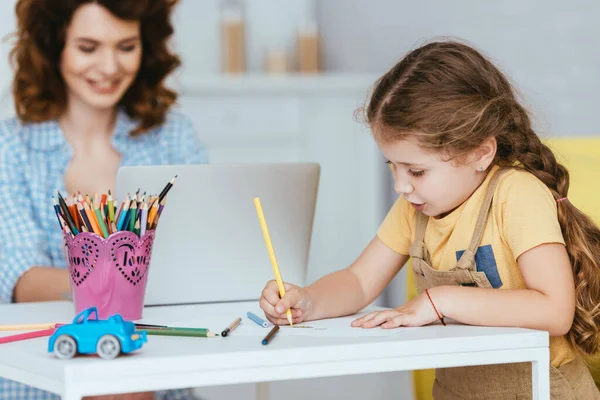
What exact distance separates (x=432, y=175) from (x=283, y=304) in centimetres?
26

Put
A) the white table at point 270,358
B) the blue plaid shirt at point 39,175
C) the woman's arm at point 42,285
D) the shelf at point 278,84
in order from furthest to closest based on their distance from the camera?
1. the shelf at point 278,84
2. the blue plaid shirt at point 39,175
3. the woman's arm at point 42,285
4. the white table at point 270,358

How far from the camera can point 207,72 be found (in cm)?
390

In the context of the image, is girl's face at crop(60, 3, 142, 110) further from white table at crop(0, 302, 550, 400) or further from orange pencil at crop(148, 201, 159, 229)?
white table at crop(0, 302, 550, 400)

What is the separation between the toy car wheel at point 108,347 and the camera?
2.77ft

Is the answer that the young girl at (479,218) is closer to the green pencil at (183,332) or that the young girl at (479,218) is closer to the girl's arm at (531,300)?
the girl's arm at (531,300)

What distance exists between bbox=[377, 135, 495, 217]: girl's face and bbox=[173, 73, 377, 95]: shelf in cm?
240

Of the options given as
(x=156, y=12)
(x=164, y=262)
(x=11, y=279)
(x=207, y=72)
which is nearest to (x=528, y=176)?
(x=164, y=262)

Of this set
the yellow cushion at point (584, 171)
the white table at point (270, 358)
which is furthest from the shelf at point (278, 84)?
the white table at point (270, 358)

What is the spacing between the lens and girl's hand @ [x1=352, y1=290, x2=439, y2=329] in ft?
3.43

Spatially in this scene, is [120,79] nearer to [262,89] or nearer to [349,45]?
[262,89]

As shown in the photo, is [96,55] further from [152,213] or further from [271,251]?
[271,251]

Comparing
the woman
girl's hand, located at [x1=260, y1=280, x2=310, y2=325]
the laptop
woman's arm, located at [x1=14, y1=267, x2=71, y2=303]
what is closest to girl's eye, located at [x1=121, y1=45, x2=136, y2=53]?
the woman

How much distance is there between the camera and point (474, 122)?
3.85ft

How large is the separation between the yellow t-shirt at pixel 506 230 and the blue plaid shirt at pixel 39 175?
73 centimetres
